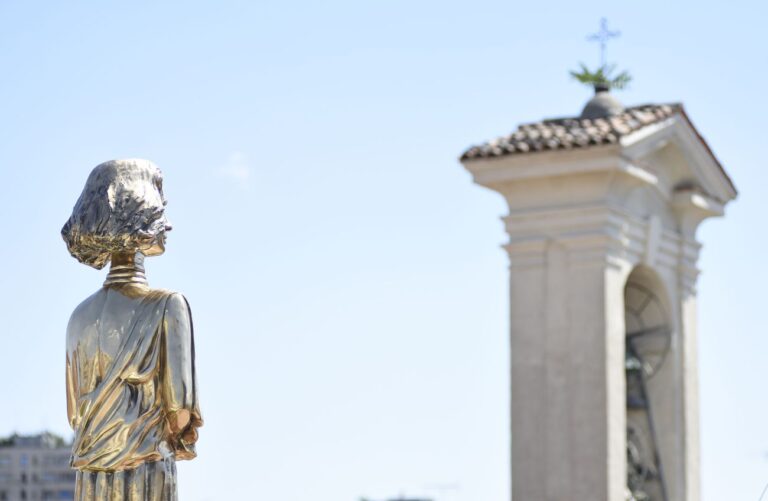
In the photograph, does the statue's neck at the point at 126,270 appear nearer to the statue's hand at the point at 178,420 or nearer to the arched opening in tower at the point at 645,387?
the statue's hand at the point at 178,420

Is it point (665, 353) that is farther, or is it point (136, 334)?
point (665, 353)

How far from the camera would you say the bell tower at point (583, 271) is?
1845 centimetres

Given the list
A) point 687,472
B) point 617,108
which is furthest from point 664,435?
point 617,108

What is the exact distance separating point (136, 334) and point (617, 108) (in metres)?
12.3

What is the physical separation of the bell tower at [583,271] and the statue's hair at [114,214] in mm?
10919

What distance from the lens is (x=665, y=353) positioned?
19.9 meters

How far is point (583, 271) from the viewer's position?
737 inches

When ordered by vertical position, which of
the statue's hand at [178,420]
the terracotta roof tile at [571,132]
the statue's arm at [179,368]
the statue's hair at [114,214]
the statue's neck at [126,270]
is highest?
the terracotta roof tile at [571,132]

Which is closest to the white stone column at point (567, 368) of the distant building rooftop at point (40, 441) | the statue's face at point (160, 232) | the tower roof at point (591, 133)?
the tower roof at point (591, 133)

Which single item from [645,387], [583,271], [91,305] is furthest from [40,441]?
[91,305]

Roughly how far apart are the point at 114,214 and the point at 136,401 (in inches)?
28.7

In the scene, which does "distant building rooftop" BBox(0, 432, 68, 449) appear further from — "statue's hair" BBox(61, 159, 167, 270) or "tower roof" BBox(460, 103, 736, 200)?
"statue's hair" BBox(61, 159, 167, 270)

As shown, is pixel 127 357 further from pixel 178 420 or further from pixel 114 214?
pixel 114 214

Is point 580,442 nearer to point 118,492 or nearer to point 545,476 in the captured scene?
point 545,476
